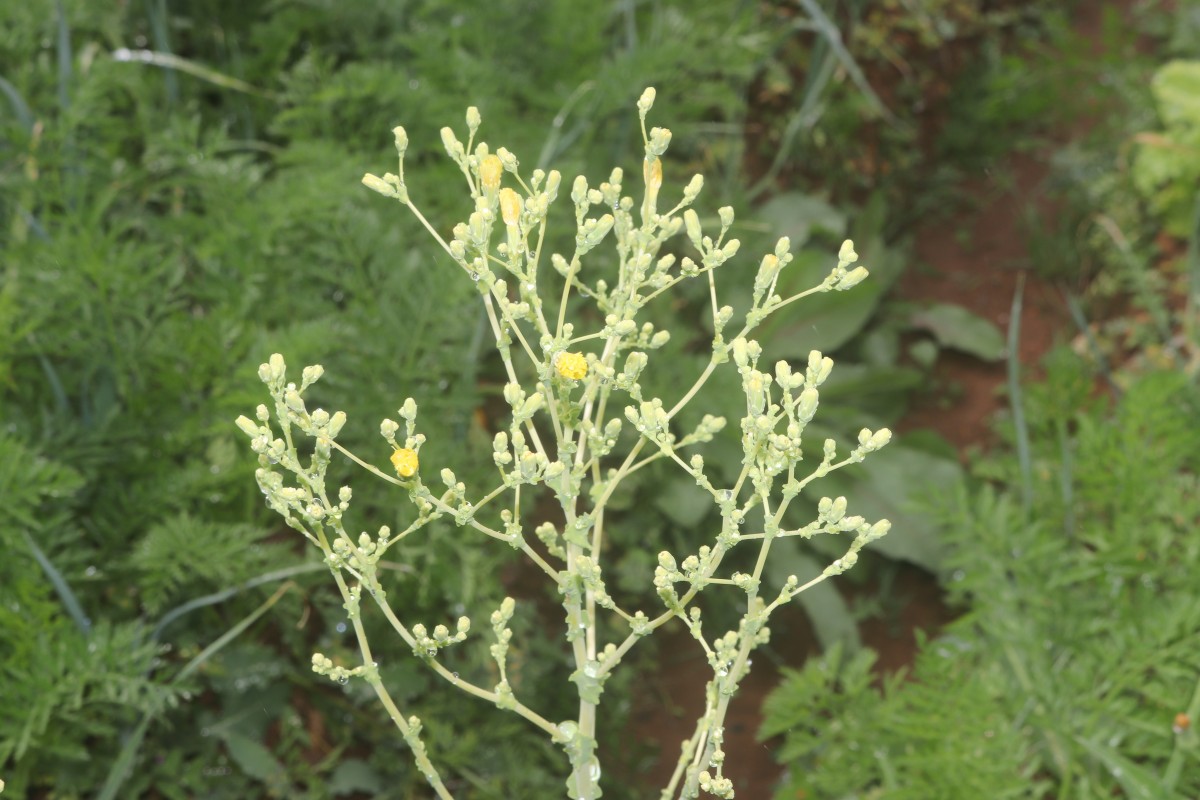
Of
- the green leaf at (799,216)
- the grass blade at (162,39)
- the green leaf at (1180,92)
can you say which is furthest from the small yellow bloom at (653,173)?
the green leaf at (1180,92)

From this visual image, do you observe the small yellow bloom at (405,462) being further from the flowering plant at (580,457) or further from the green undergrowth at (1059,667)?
the green undergrowth at (1059,667)

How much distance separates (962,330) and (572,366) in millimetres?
3000

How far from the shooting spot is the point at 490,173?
0.97 meters

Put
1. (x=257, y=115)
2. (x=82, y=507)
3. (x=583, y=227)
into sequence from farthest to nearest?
(x=257, y=115), (x=82, y=507), (x=583, y=227)

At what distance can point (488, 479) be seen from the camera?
207 cm

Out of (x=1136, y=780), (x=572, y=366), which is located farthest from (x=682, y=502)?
(x=572, y=366)

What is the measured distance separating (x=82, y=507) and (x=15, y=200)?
0.58 m

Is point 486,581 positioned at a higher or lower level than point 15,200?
lower

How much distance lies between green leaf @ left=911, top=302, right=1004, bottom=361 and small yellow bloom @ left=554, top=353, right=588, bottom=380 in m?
2.94

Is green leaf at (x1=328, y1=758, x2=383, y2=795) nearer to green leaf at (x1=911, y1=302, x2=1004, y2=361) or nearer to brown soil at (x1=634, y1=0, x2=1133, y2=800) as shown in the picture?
brown soil at (x1=634, y1=0, x2=1133, y2=800)

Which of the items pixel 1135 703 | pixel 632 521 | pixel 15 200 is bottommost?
pixel 632 521

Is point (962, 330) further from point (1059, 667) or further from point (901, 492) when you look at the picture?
point (1059, 667)

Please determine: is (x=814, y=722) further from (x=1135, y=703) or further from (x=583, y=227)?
(x=583, y=227)

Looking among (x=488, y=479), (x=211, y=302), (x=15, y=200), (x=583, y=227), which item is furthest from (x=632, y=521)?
(x=583, y=227)
